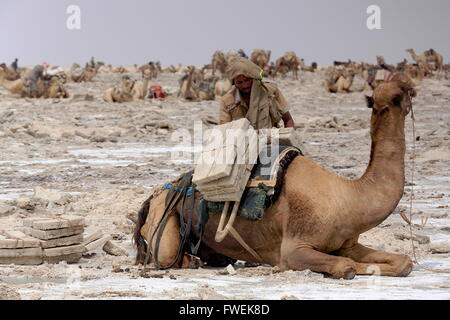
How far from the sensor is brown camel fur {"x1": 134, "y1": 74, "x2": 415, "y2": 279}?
265 inches

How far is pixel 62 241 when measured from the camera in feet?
26.0

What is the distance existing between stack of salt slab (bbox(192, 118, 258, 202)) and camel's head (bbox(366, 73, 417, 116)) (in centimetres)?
105

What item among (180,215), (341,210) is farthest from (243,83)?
(341,210)

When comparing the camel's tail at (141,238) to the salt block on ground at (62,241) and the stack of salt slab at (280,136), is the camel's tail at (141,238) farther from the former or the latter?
the stack of salt slab at (280,136)

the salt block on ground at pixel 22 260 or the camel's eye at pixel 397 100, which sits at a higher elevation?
the camel's eye at pixel 397 100

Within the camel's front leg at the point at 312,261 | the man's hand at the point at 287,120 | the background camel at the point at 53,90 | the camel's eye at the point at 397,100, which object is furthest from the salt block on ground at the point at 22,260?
the background camel at the point at 53,90

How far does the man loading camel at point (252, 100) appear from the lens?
798 centimetres

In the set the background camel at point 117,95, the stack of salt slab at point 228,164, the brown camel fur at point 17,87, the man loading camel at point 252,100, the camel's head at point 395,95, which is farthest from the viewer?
the brown camel fur at point 17,87

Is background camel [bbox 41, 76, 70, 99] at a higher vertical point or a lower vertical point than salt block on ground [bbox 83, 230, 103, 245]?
lower

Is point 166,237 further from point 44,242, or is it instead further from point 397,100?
point 397,100

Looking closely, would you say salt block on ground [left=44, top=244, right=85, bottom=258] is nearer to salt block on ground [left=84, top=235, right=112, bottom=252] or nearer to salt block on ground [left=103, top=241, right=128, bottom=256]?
salt block on ground [left=84, top=235, right=112, bottom=252]

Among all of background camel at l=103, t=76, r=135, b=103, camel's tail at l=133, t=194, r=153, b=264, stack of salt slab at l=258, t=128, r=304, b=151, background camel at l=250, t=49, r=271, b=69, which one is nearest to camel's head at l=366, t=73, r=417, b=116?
stack of salt slab at l=258, t=128, r=304, b=151

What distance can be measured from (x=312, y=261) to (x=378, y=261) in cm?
57
